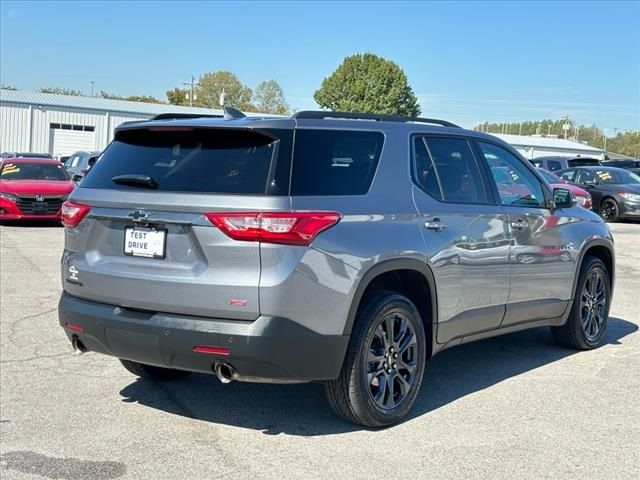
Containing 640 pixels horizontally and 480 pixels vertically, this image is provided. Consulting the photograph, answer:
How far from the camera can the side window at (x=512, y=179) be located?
227 inches

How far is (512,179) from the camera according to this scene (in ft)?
19.7

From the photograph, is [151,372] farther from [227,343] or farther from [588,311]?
[588,311]

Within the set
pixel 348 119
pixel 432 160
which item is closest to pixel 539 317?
pixel 432 160

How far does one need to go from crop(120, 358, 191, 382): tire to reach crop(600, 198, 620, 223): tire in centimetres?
1784

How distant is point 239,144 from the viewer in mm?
4301

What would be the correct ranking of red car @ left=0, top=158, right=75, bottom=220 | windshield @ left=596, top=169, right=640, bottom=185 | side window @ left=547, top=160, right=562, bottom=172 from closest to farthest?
red car @ left=0, top=158, right=75, bottom=220, windshield @ left=596, top=169, right=640, bottom=185, side window @ left=547, top=160, right=562, bottom=172

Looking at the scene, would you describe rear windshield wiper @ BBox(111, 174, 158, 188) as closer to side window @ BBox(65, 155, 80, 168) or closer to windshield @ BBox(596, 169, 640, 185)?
windshield @ BBox(596, 169, 640, 185)

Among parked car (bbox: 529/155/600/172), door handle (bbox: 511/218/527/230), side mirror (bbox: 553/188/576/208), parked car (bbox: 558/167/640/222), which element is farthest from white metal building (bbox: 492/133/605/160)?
door handle (bbox: 511/218/527/230)

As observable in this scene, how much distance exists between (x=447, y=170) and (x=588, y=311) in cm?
236

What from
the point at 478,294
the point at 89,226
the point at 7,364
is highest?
the point at 89,226

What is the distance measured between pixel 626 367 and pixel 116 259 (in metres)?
4.18

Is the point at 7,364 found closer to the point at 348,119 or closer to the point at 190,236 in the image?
the point at 190,236

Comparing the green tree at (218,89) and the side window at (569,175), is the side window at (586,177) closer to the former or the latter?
the side window at (569,175)

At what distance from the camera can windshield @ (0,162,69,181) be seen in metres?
18.5
